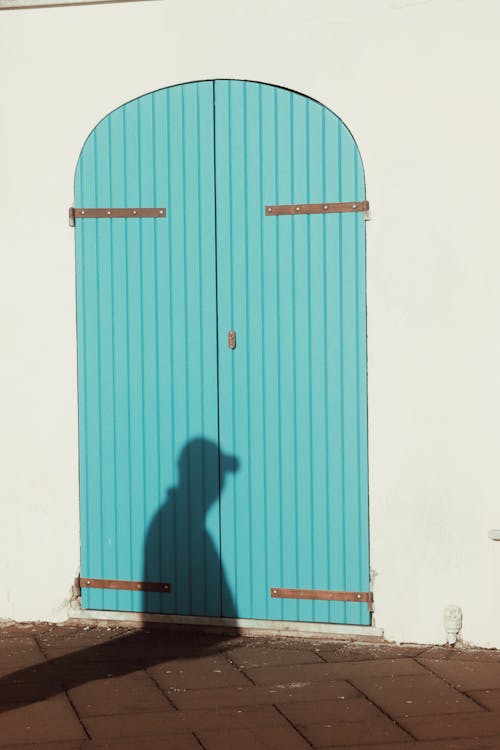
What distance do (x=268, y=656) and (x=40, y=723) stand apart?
1.54 meters

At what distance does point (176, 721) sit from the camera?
18.6 ft

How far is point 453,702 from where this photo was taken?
591 cm

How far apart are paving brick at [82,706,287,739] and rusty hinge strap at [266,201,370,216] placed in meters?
2.70

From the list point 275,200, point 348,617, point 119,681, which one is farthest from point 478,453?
point 119,681

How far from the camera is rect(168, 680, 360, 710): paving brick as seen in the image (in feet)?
19.6

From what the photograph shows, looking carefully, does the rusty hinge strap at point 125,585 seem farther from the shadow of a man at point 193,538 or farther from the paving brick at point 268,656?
the paving brick at point 268,656

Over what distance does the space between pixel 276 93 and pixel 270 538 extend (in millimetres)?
2470

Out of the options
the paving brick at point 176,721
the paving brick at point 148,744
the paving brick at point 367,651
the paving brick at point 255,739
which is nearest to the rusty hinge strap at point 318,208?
the paving brick at point 367,651

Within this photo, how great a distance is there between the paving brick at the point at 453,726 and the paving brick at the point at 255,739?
500 millimetres

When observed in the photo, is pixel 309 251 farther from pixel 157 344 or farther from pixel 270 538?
pixel 270 538

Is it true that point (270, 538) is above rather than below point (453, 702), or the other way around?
above

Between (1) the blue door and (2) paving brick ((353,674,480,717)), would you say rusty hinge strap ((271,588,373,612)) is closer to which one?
(1) the blue door

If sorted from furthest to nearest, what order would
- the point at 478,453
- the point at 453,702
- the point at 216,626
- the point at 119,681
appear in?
the point at 216,626
the point at 478,453
the point at 119,681
the point at 453,702

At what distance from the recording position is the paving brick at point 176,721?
555 centimetres
